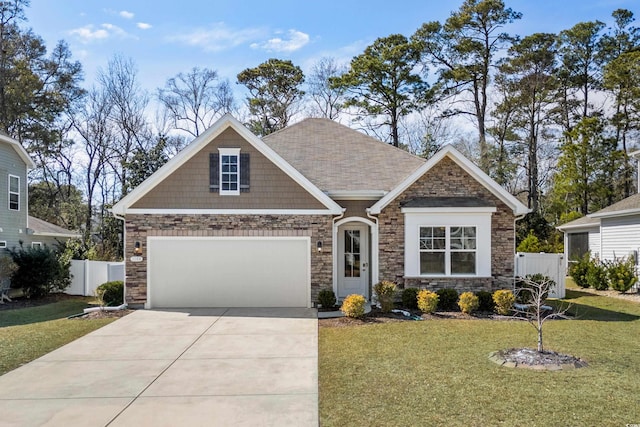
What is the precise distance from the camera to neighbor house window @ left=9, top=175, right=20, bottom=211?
18842mm

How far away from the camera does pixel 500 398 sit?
19.5ft

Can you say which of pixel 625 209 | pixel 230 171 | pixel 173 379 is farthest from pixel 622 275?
pixel 173 379

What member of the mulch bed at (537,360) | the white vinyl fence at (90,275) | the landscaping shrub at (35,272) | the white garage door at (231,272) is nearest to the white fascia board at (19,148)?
the landscaping shrub at (35,272)

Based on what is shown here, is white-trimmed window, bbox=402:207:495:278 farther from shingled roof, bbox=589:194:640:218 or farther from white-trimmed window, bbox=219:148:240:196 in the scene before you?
shingled roof, bbox=589:194:640:218

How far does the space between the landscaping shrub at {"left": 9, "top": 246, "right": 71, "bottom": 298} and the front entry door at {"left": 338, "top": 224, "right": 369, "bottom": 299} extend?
10129 mm

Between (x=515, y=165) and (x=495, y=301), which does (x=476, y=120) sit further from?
(x=495, y=301)

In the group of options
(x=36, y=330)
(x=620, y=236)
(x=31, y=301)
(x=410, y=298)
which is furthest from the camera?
(x=620, y=236)

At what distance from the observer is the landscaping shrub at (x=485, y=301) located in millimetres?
12805

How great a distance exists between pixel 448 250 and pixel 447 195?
165 cm

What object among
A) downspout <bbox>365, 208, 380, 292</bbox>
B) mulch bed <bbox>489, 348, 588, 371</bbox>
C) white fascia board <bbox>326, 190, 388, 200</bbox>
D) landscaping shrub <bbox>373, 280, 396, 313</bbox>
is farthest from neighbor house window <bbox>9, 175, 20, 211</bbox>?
mulch bed <bbox>489, 348, 588, 371</bbox>

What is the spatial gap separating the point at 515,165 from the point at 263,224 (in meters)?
22.8

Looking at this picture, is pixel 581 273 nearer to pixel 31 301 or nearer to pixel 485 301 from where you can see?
pixel 485 301

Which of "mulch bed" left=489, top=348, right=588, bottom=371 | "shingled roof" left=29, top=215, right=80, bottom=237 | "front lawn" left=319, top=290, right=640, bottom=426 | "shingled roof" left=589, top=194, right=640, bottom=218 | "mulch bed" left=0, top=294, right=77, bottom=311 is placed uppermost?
"shingled roof" left=589, top=194, right=640, bottom=218

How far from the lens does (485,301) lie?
12.8m
